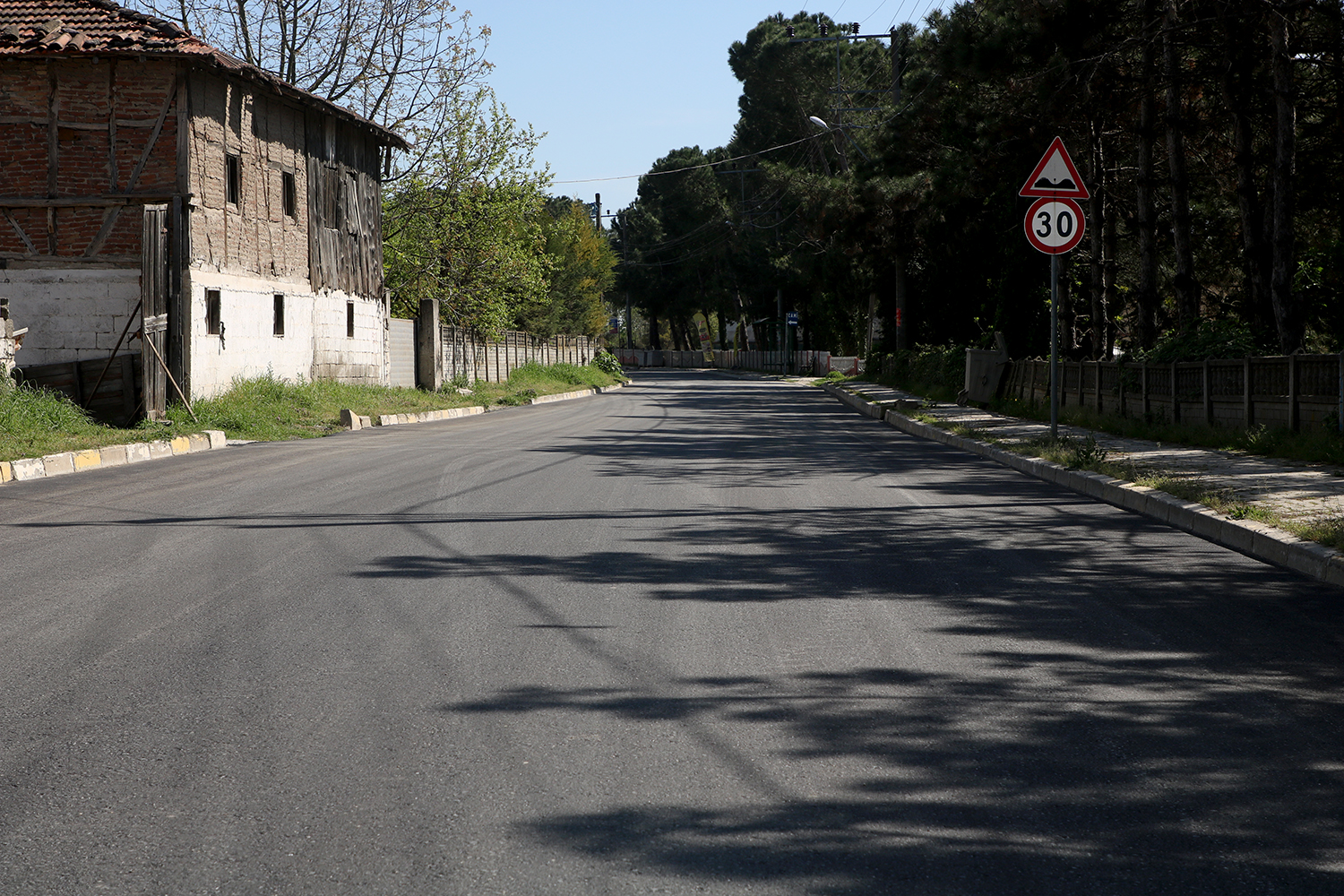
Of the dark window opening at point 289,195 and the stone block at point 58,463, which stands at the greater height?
the dark window opening at point 289,195

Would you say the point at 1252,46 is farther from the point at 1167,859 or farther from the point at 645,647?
the point at 1167,859

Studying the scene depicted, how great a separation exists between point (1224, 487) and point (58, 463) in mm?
12639

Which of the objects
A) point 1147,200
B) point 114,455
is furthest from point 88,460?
point 1147,200

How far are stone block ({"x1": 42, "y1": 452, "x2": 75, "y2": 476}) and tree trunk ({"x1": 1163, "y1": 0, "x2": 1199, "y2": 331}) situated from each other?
16.3 metres

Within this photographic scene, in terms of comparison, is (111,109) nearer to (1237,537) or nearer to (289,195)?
(289,195)

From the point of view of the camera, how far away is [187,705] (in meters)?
4.84

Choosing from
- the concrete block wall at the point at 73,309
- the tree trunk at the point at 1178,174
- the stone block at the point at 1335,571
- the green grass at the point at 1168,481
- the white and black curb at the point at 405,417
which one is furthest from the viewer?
the white and black curb at the point at 405,417

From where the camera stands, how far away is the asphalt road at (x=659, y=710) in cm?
341

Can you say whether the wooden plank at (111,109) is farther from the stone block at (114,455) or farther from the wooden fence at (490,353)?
the wooden fence at (490,353)

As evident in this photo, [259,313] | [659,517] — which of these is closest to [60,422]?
[259,313]

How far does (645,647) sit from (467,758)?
64.6 inches

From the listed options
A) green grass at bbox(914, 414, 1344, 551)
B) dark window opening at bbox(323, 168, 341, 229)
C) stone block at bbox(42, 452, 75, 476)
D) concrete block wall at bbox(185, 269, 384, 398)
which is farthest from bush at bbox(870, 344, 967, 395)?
stone block at bbox(42, 452, 75, 476)

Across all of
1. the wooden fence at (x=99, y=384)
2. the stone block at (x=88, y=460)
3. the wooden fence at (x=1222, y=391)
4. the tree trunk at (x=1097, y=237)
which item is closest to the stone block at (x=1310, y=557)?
the wooden fence at (x=1222, y=391)

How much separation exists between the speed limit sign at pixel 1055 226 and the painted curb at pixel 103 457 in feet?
38.8
